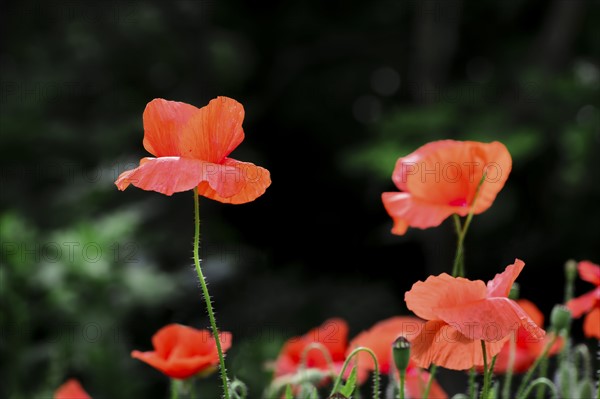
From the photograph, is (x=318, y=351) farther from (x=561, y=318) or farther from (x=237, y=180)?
(x=237, y=180)

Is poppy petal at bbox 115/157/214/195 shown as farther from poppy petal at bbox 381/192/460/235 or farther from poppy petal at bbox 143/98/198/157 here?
poppy petal at bbox 381/192/460/235

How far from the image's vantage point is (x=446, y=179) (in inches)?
33.8

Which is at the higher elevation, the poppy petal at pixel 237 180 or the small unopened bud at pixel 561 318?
the poppy petal at pixel 237 180

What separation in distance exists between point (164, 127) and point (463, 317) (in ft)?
0.89

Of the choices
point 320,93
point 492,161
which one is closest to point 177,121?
point 492,161

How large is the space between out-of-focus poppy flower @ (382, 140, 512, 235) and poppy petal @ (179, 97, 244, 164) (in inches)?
8.4

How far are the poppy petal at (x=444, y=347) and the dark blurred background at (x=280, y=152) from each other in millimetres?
1890

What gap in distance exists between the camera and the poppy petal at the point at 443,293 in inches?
27.2

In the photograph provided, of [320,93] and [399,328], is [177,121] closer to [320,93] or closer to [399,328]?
[399,328]

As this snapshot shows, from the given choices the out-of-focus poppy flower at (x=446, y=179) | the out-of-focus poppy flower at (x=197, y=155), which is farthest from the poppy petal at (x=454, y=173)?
the out-of-focus poppy flower at (x=197, y=155)

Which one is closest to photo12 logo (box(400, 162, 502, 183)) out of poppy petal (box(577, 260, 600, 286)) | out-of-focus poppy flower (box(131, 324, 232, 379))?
poppy petal (box(577, 260, 600, 286))

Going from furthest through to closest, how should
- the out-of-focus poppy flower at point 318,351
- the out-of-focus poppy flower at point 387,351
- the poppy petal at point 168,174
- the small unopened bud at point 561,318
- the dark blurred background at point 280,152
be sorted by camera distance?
the dark blurred background at point 280,152 → the out-of-focus poppy flower at point 318,351 → the out-of-focus poppy flower at point 387,351 → the small unopened bud at point 561,318 → the poppy petal at point 168,174

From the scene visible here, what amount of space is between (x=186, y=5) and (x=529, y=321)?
496cm

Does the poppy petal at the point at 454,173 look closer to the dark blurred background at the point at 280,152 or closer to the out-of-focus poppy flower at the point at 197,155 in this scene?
the out-of-focus poppy flower at the point at 197,155
